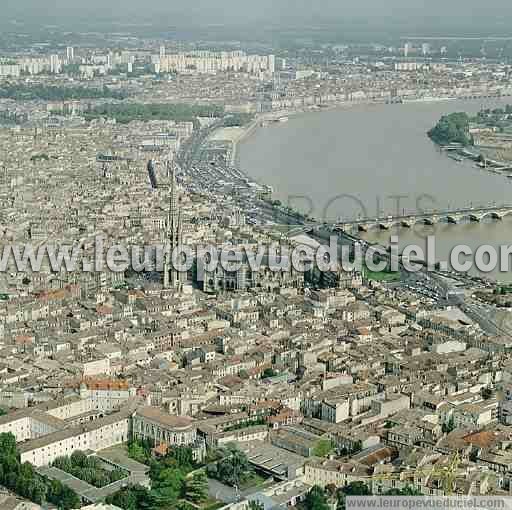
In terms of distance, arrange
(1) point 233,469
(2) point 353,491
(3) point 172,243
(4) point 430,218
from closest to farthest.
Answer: (2) point 353,491, (1) point 233,469, (3) point 172,243, (4) point 430,218

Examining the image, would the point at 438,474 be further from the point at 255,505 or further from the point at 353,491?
the point at 255,505

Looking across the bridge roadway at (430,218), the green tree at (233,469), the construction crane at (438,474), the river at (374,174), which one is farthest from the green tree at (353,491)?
the bridge roadway at (430,218)

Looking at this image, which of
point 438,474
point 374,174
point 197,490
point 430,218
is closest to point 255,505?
point 197,490

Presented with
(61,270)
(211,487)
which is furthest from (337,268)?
(211,487)

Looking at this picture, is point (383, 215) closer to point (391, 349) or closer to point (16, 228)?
point (16, 228)

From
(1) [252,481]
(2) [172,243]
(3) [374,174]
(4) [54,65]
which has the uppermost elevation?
(4) [54,65]
